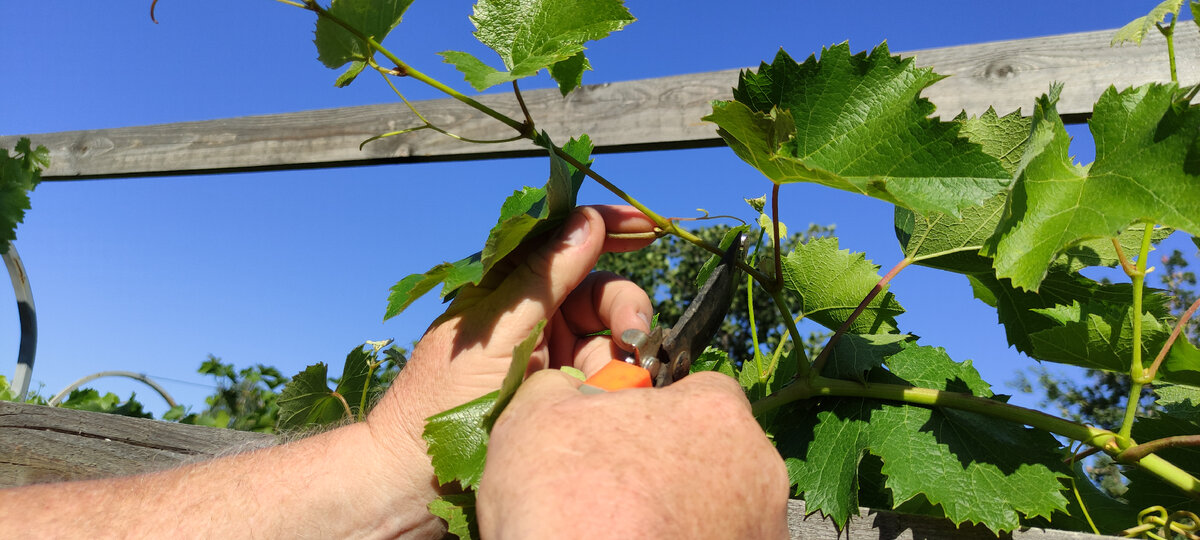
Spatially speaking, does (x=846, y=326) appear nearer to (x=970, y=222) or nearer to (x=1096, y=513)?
(x=970, y=222)

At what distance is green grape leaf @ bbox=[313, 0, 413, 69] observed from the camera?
627 mm

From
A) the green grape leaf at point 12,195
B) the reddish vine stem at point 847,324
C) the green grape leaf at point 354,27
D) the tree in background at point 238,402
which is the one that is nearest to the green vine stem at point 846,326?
the reddish vine stem at point 847,324

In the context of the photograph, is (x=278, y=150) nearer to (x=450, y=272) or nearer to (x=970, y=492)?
(x=450, y=272)

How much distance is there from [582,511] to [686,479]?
0.07 meters

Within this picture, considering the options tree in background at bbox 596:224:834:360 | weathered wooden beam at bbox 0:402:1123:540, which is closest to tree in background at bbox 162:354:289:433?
weathered wooden beam at bbox 0:402:1123:540

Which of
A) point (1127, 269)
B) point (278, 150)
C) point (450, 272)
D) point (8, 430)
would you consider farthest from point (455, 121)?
point (1127, 269)

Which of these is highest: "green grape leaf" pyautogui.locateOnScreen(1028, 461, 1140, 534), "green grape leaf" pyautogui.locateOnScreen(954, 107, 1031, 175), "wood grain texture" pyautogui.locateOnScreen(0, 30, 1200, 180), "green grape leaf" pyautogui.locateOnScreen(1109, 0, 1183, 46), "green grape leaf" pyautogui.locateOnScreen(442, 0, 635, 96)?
"wood grain texture" pyautogui.locateOnScreen(0, 30, 1200, 180)

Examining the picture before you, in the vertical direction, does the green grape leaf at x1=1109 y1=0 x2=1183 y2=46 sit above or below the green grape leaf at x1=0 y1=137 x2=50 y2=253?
below

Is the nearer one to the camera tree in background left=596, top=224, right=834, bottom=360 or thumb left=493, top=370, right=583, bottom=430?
thumb left=493, top=370, right=583, bottom=430

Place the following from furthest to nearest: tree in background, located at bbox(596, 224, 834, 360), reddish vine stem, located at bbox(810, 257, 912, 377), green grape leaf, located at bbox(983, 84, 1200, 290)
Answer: tree in background, located at bbox(596, 224, 834, 360), reddish vine stem, located at bbox(810, 257, 912, 377), green grape leaf, located at bbox(983, 84, 1200, 290)

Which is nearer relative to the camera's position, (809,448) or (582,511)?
(582,511)

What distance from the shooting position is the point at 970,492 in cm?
66

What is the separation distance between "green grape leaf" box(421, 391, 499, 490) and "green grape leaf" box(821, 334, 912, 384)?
358 mm

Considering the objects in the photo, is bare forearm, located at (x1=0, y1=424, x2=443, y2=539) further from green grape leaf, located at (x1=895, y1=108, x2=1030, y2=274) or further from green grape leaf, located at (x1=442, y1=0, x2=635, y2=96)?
green grape leaf, located at (x1=895, y1=108, x2=1030, y2=274)
